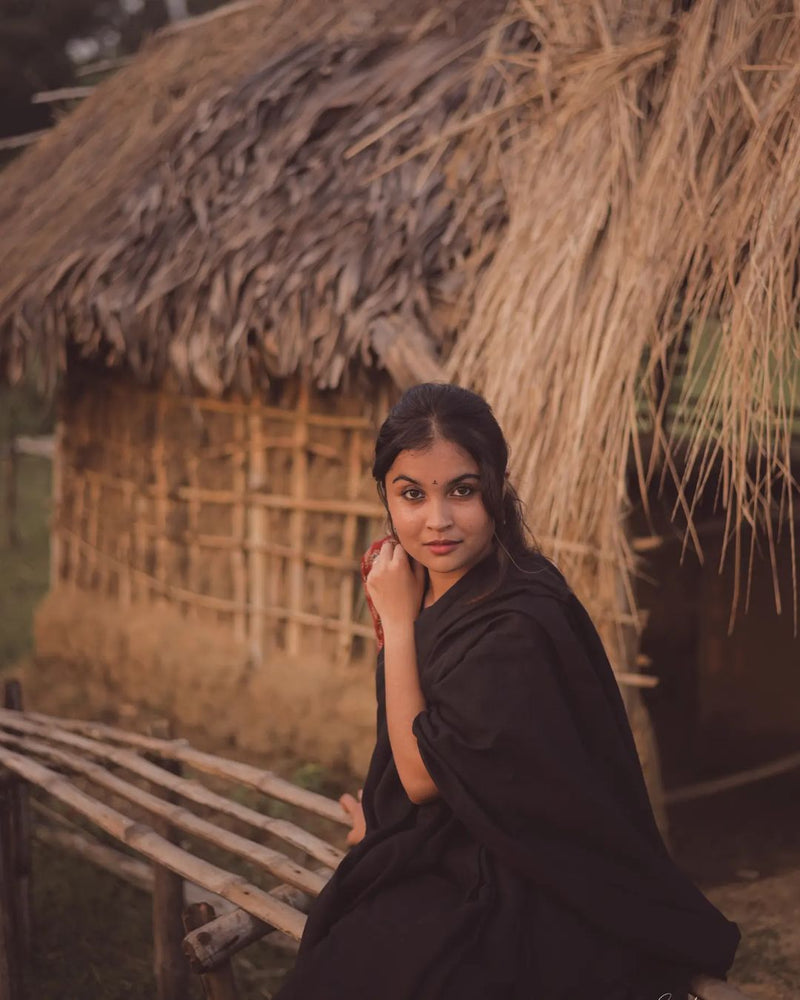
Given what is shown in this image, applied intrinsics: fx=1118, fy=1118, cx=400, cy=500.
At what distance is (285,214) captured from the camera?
16.0ft

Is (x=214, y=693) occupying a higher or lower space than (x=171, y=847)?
lower

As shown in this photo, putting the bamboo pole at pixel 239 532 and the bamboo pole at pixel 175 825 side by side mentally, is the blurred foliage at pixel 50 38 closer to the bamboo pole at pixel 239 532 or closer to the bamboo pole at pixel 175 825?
the bamboo pole at pixel 239 532

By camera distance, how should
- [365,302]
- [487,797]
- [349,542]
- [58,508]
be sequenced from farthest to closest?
[58,508] → [349,542] → [365,302] → [487,797]

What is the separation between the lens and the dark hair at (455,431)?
5.73 feet

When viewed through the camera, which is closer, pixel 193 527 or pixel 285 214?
pixel 285 214

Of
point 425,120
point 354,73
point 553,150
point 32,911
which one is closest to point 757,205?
point 553,150

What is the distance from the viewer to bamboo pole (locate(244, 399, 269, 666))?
17.4ft

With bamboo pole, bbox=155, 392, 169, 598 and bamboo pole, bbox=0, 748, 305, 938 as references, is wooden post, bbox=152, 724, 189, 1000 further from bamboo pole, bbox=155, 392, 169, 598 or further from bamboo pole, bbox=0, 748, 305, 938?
bamboo pole, bbox=155, 392, 169, 598

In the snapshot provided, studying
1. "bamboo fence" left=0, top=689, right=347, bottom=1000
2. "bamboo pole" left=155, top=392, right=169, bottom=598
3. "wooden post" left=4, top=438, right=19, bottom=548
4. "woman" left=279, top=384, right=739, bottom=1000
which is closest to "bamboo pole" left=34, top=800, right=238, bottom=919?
"bamboo fence" left=0, top=689, right=347, bottom=1000

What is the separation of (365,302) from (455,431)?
261 centimetres

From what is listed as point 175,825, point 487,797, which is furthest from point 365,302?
point 487,797

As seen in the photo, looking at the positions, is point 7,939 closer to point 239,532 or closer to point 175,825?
point 175,825

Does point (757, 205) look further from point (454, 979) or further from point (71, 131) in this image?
point (71, 131)

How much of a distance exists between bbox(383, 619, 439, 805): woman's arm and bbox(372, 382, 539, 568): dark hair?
0.70 ft
